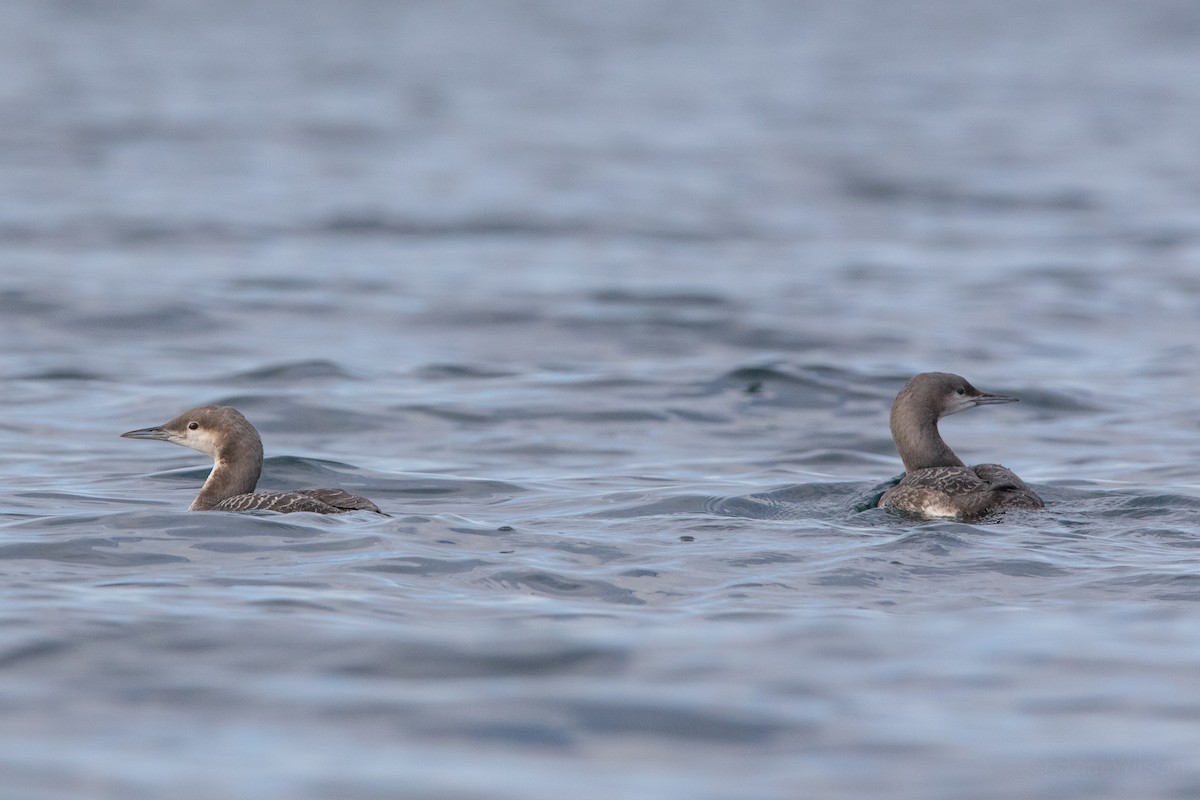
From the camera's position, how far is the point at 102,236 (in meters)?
24.1

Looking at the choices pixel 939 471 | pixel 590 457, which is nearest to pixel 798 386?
pixel 590 457

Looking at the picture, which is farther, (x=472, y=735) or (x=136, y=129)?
(x=136, y=129)

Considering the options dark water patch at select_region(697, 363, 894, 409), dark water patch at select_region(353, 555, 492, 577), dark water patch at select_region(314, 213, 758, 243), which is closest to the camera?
dark water patch at select_region(353, 555, 492, 577)

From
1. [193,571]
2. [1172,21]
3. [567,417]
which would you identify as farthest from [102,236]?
[1172,21]

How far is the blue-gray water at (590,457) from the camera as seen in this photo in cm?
638

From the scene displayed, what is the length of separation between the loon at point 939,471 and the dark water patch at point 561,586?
248 cm

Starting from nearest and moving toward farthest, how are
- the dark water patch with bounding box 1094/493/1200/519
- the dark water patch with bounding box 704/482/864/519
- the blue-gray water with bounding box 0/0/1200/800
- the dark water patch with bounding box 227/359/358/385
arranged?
the blue-gray water with bounding box 0/0/1200/800
the dark water patch with bounding box 1094/493/1200/519
the dark water patch with bounding box 704/482/864/519
the dark water patch with bounding box 227/359/358/385

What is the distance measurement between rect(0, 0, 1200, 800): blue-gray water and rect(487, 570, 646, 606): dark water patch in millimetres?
25

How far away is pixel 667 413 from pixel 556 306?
5.35 meters

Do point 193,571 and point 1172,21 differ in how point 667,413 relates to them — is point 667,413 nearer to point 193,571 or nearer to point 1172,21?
point 193,571

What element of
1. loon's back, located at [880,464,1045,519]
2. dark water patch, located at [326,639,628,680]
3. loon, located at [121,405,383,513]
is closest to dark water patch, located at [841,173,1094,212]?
loon's back, located at [880,464,1045,519]

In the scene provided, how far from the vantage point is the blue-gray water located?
6379mm

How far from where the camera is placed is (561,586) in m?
8.42

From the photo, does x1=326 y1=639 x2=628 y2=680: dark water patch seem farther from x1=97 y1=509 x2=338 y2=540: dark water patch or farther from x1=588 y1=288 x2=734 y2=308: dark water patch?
x1=588 y1=288 x2=734 y2=308: dark water patch
